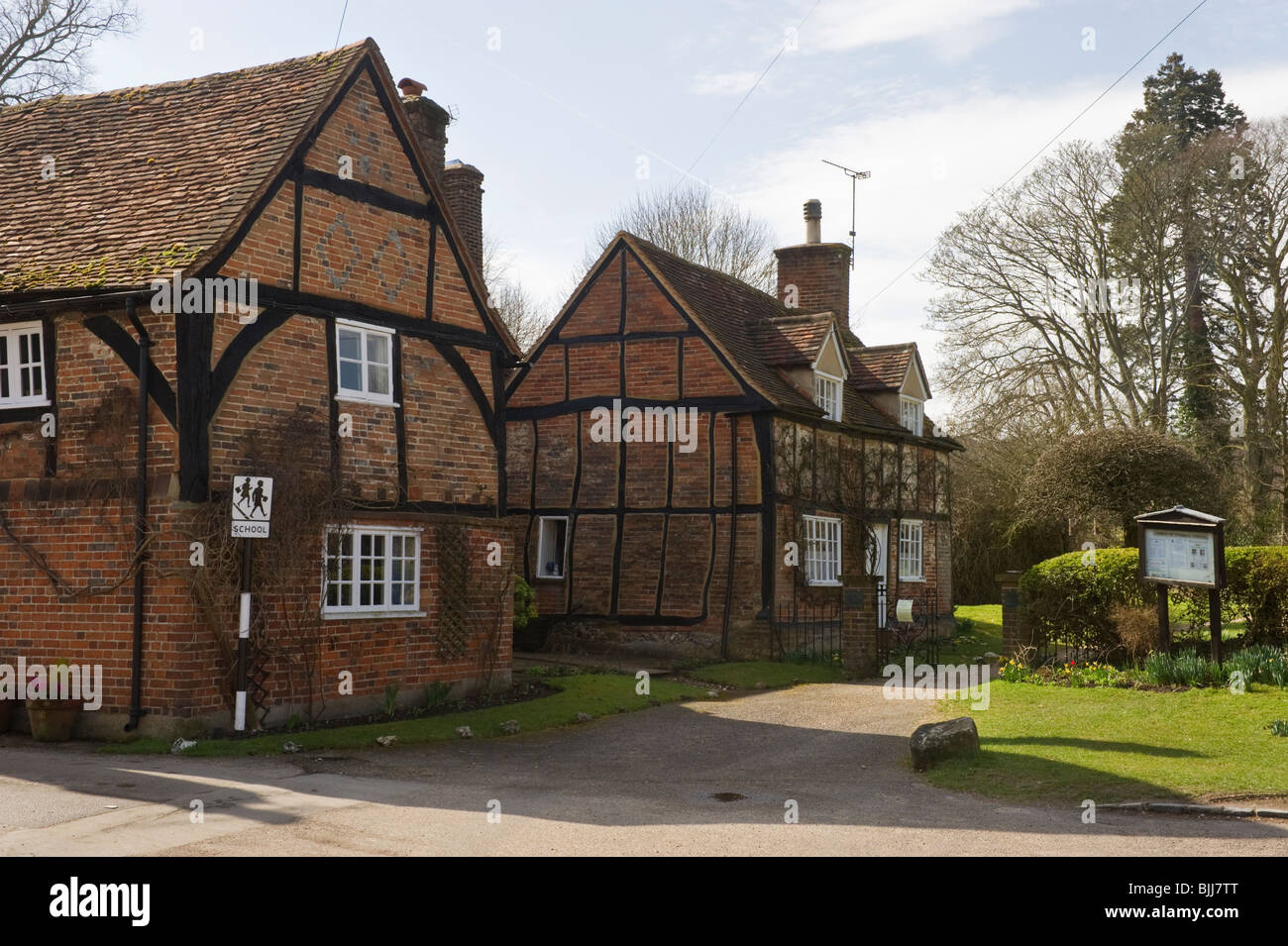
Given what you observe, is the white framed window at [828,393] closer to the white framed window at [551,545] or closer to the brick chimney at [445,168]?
the white framed window at [551,545]

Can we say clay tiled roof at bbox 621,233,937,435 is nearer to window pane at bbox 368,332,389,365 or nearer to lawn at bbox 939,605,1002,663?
lawn at bbox 939,605,1002,663

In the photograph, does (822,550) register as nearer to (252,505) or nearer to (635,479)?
(635,479)

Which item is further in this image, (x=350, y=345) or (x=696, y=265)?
(x=696, y=265)

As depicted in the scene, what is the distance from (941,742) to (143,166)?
1218 centimetres

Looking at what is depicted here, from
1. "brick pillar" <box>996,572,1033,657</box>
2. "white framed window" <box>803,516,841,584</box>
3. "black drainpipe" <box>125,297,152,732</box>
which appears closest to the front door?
"white framed window" <box>803,516,841,584</box>

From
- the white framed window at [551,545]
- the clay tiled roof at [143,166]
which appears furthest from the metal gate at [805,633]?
the clay tiled roof at [143,166]

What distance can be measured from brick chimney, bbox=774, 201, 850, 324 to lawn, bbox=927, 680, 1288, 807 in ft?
55.2

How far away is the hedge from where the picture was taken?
15.9 meters

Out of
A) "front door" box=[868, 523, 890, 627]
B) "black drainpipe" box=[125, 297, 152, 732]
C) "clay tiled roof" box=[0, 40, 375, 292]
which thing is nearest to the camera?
"black drainpipe" box=[125, 297, 152, 732]

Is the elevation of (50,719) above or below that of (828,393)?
below

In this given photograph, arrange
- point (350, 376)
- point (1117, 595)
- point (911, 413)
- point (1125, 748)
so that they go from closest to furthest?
point (1125, 748) → point (350, 376) → point (1117, 595) → point (911, 413)

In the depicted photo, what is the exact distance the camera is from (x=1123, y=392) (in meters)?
34.8

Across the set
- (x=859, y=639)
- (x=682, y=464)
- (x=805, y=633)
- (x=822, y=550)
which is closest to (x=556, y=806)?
(x=859, y=639)

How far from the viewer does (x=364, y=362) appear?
49.6ft
